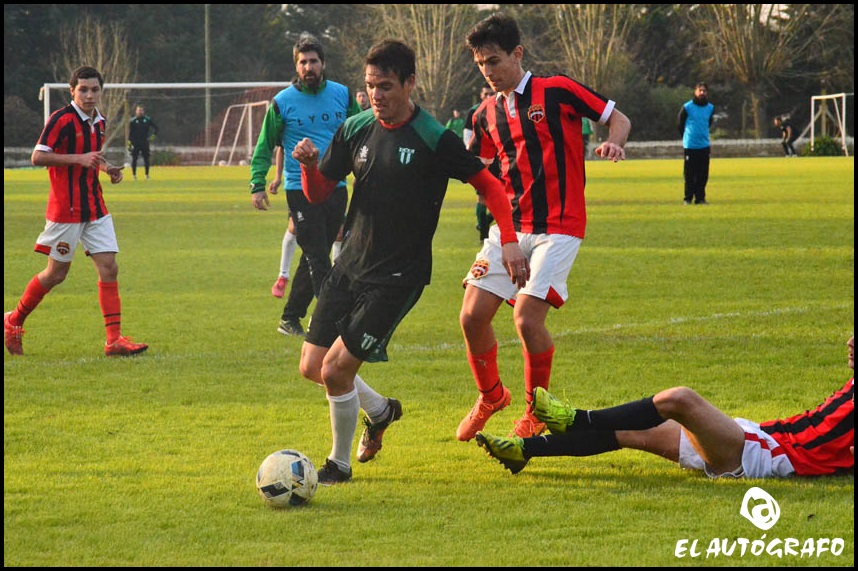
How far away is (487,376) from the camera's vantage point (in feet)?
21.1

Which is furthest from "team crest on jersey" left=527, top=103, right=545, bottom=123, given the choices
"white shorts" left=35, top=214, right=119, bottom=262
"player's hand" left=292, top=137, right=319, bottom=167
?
"white shorts" left=35, top=214, right=119, bottom=262

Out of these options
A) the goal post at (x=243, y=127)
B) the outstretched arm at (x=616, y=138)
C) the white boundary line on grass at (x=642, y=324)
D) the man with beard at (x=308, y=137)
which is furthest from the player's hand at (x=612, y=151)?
the goal post at (x=243, y=127)

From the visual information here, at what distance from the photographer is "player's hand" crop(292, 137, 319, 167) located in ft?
17.2

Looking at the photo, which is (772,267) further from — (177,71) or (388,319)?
(177,71)

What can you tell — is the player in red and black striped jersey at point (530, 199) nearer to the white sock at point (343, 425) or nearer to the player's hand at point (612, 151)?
the player's hand at point (612, 151)

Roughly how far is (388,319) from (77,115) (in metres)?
4.42

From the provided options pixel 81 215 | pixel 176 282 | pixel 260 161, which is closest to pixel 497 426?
pixel 260 161

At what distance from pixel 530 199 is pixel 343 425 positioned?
1.68 metres

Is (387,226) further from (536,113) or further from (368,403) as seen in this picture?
(536,113)

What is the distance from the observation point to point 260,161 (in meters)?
8.97

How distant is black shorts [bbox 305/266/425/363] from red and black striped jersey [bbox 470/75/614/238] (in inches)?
44.2

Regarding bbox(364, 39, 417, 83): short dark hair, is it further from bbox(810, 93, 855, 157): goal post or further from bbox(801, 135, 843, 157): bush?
bbox(810, 93, 855, 157): goal post

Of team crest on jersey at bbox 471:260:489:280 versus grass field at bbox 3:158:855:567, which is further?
team crest on jersey at bbox 471:260:489:280

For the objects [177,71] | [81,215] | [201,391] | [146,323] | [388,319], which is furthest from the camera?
[177,71]
